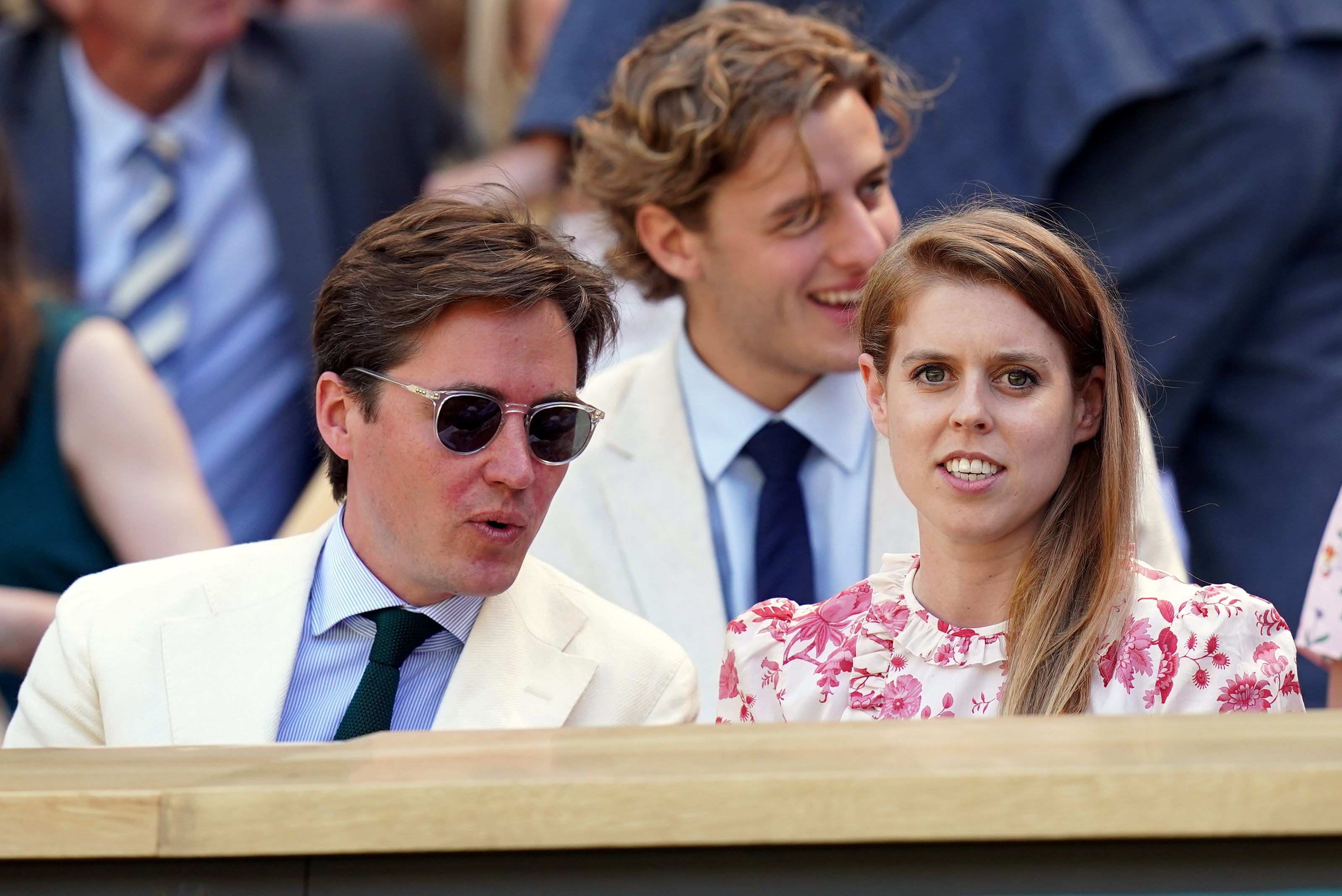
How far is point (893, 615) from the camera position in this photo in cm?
214

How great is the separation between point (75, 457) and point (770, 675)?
1.83 m

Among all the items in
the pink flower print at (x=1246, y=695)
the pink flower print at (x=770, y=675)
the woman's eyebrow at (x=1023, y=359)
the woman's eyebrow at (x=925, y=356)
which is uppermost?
the woman's eyebrow at (x=1023, y=359)

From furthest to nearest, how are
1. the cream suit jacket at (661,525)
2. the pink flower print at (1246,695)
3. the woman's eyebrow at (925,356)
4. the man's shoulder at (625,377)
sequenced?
the man's shoulder at (625,377) < the cream suit jacket at (661,525) < the woman's eyebrow at (925,356) < the pink flower print at (1246,695)

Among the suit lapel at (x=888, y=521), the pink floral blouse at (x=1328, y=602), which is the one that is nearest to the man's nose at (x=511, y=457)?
the suit lapel at (x=888, y=521)

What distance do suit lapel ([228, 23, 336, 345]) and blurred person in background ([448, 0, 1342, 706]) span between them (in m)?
1.40

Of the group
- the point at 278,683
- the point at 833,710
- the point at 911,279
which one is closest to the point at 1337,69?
the point at 911,279

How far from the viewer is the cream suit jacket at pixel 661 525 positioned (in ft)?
9.23

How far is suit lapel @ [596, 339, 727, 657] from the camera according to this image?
2.84 m

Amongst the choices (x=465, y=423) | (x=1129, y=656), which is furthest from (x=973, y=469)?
(x=465, y=423)

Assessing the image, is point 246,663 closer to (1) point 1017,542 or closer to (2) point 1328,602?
(1) point 1017,542

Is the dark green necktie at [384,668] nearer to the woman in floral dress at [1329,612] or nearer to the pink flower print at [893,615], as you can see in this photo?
the pink flower print at [893,615]

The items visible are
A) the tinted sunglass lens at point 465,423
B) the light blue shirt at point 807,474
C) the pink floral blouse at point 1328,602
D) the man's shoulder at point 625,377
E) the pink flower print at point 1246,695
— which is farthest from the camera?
the man's shoulder at point 625,377

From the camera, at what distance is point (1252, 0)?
3.67 meters

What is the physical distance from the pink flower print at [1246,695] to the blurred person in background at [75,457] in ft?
6.92
